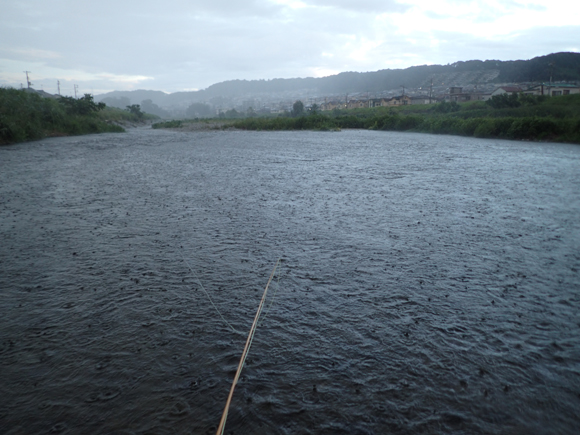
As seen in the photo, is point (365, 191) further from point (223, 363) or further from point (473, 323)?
point (223, 363)

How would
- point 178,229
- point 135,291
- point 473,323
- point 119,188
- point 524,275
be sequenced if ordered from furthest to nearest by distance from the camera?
point 119,188, point 178,229, point 524,275, point 135,291, point 473,323

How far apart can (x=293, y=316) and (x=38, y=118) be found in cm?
4484

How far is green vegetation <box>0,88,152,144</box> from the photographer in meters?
34.0

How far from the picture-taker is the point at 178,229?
34.1 ft

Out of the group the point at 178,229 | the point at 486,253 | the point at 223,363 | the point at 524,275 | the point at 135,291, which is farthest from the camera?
the point at 178,229

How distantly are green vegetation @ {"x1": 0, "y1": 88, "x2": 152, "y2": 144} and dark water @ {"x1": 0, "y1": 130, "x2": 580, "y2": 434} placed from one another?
2566 centimetres

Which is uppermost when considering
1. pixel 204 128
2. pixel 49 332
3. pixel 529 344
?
pixel 204 128

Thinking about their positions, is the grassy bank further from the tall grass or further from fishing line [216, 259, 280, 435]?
fishing line [216, 259, 280, 435]

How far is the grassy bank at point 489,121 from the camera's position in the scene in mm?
38969

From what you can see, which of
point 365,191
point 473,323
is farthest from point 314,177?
point 473,323

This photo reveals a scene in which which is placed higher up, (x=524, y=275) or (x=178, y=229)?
(x=178, y=229)

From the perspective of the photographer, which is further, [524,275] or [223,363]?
[524,275]

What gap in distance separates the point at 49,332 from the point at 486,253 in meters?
8.63

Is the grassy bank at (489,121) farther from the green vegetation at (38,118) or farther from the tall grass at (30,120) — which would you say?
the tall grass at (30,120)
